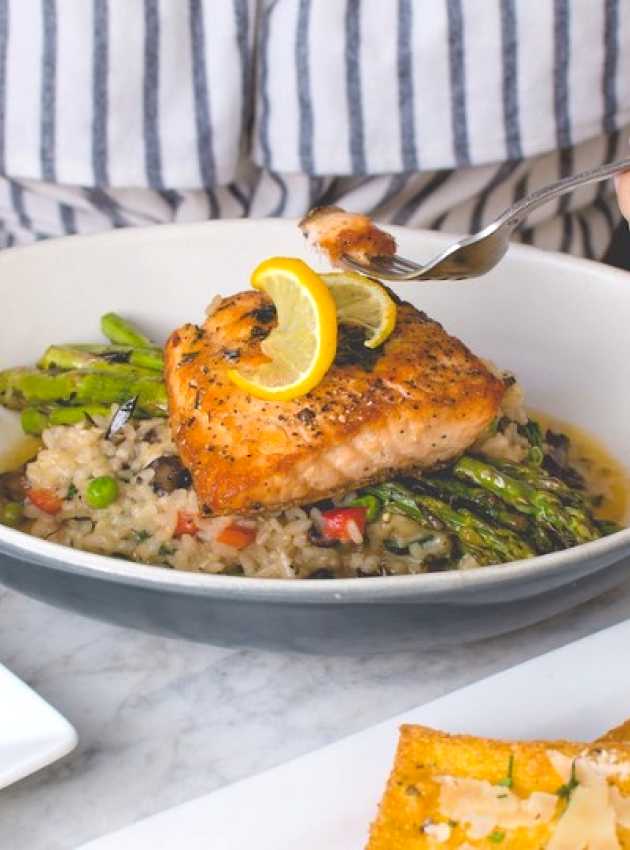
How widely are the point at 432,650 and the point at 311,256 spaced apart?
1.30m

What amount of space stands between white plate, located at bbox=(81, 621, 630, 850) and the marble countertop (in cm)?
24

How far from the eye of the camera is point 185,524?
2.38 meters

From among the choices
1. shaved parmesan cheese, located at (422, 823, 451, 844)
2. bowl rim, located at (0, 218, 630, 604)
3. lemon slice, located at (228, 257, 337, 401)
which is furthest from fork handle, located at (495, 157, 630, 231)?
shaved parmesan cheese, located at (422, 823, 451, 844)

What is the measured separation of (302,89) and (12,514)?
68.9 inches

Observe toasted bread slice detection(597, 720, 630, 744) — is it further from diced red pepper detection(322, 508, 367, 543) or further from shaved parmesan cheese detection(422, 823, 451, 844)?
diced red pepper detection(322, 508, 367, 543)

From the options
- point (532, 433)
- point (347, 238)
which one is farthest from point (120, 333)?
point (532, 433)

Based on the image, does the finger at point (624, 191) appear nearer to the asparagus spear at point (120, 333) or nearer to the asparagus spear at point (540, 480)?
the asparagus spear at point (540, 480)

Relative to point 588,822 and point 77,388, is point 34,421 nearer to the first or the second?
point 77,388

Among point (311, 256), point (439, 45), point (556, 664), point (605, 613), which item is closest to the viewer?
point (556, 664)

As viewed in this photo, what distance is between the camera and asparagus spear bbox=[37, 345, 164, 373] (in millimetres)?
2896

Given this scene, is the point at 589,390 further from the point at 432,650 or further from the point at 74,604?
the point at 74,604

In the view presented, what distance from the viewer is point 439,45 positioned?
3.56m

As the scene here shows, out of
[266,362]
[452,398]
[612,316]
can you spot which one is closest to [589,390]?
[612,316]

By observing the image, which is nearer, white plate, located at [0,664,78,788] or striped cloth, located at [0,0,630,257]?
white plate, located at [0,664,78,788]
